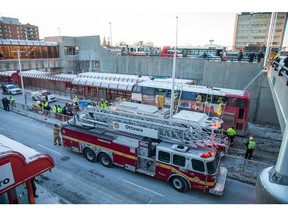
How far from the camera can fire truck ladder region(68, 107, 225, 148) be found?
904 cm

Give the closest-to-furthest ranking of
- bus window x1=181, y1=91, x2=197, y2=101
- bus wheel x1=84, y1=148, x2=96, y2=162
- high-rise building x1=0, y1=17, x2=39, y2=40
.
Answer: bus wheel x1=84, y1=148, x2=96, y2=162 < bus window x1=181, y1=91, x2=197, y2=101 < high-rise building x1=0, y1=17, x2=39, y2=40

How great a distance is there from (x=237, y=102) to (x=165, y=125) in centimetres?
893

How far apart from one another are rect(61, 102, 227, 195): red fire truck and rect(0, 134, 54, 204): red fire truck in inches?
160

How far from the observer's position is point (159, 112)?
461 inches

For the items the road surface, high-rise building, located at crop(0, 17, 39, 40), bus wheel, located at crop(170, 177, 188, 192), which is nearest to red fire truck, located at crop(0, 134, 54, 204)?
the road surface

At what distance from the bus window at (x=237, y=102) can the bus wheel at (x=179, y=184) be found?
363 inches

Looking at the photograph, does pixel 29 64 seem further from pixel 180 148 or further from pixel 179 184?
pixel 179 184

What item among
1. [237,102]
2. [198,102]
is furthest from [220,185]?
[198,102]

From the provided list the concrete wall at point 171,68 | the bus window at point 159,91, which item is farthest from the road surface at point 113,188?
the concrete wall at point 171,68

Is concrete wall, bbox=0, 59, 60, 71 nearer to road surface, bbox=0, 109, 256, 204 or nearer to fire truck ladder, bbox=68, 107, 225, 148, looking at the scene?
road surface, bbox=0, 109, 256, 204

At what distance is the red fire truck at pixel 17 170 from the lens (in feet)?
16.9

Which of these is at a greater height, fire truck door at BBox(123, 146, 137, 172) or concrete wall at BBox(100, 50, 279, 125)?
concrete wall at BBox(100, 50, 279, 125)

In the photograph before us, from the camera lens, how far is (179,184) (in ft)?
30.1

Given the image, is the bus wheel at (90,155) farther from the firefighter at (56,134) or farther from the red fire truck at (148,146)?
the firefighter at (56,134)
